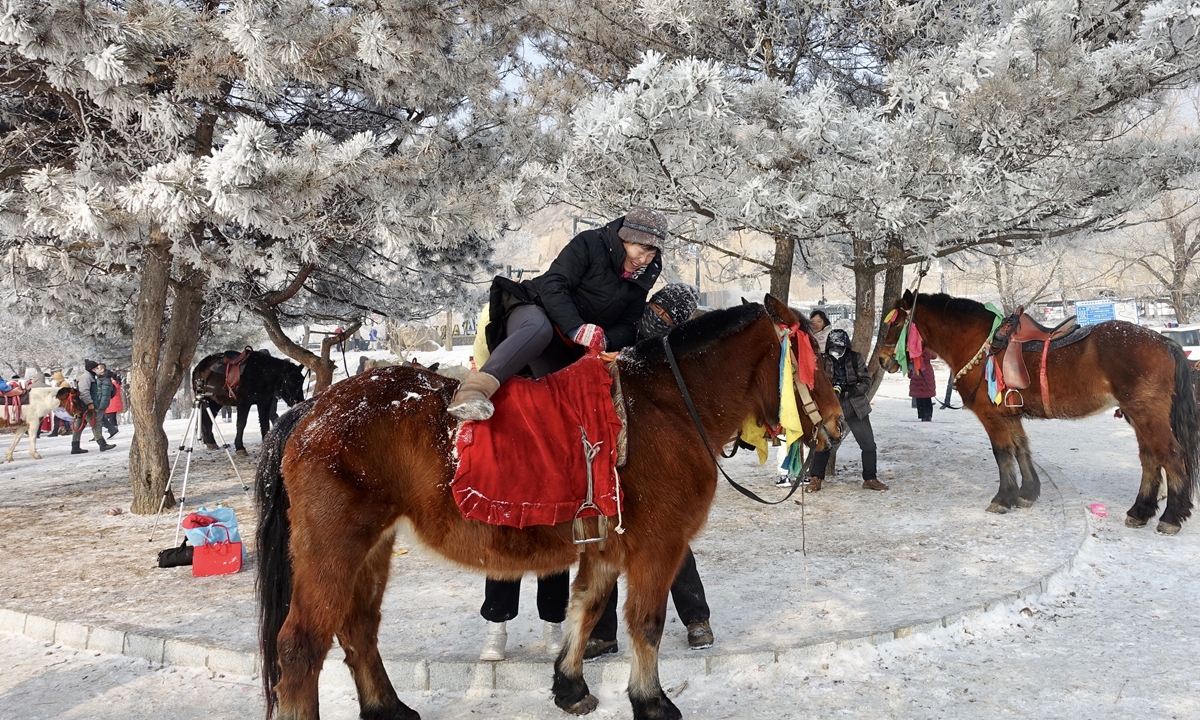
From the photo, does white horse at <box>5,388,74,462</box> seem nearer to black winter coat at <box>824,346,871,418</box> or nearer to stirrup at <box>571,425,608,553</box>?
black winter coat at <box>824,346,871,418</box>

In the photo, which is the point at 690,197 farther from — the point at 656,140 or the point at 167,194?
the point at 167,194

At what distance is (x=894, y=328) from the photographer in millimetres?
8250

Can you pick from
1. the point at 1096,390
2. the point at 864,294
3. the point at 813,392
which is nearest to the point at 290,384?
the point at 864,294

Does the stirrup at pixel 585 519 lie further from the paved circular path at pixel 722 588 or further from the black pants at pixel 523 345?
the paved circular path at pixel 722 588

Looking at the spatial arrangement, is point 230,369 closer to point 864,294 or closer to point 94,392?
point 94,392

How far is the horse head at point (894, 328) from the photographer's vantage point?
321 inches

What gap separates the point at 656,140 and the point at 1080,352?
184 inches

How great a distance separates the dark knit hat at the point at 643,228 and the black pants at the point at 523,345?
599mm

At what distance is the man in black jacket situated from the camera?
140 inches

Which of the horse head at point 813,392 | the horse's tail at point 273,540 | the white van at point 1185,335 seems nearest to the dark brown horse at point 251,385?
the horse's tail at point 273,540

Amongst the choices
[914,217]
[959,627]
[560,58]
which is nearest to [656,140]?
[914,217]

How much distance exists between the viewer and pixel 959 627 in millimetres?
4602

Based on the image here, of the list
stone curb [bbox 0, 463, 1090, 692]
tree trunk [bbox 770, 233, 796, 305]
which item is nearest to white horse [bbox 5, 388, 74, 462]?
stone curb [bbox 0, 463, 1090, 692]

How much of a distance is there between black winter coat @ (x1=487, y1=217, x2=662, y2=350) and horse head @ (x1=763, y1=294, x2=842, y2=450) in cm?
71
